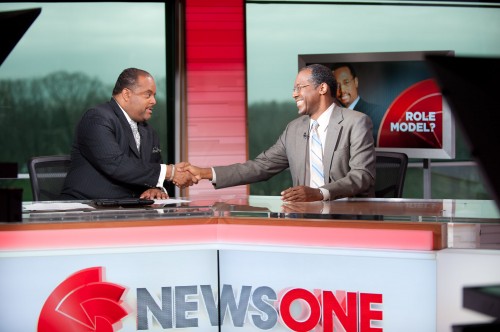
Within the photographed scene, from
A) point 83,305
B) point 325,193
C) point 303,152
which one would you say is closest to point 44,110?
point 303,152

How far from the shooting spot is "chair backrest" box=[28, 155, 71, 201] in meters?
4.17

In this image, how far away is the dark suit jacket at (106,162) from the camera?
404cm

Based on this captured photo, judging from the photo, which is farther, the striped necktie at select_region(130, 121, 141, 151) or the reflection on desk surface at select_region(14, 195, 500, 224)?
the striped necktie at select_region(130, 121, 141, 151)

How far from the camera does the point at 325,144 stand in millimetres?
4164

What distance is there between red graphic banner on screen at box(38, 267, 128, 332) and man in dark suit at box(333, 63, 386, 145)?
352 centimetres

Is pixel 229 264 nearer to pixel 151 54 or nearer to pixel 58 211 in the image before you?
pixel 58 211

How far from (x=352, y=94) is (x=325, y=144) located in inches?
79.3

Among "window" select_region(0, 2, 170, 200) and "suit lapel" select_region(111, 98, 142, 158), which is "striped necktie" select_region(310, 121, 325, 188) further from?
"window" select_region(0, 2, 170, 200)

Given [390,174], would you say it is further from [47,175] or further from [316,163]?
[47,175]

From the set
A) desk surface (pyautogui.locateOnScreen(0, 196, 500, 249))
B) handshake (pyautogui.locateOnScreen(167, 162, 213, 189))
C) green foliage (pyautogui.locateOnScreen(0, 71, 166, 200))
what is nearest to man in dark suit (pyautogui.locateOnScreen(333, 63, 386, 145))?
green foliage (pyautogui.locateOnScreen(0, 71, 166, 200))

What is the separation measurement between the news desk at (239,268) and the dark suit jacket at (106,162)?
0.96m

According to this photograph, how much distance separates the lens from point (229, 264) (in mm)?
3041

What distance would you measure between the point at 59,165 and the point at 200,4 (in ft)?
9.07

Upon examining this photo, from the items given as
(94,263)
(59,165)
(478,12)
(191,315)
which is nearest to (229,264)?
(191,315)
